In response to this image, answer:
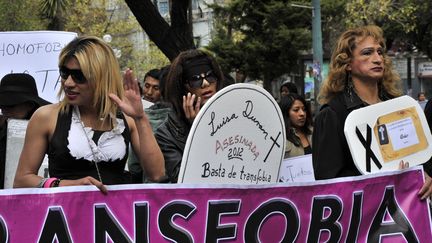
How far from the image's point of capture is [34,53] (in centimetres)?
607

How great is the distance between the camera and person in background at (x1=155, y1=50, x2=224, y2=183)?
3361 millimetres

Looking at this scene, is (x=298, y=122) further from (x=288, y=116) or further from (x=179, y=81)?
(x=179, y=81)

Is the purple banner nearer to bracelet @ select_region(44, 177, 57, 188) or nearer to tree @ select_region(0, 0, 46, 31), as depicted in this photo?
bracelet @ select_region(44, 177, 57, 188)

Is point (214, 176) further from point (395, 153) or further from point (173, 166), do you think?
point (395, 153)

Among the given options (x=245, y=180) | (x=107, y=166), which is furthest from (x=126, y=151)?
(x=245, y=180)

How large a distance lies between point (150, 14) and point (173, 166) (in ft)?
18.8

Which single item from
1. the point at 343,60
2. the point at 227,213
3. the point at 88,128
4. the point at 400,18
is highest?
the point at 400,18

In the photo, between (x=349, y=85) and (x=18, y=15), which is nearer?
(x=349, y=85)

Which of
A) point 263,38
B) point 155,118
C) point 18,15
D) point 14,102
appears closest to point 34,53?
point 14,102

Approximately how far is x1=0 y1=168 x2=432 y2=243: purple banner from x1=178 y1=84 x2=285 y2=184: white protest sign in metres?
0.19

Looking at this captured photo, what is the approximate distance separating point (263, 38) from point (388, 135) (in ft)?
Result: 86.2

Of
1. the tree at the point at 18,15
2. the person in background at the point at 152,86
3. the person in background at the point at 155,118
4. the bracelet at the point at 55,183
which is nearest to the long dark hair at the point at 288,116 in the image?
the person in background at the point at 152,86

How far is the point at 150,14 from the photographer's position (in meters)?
8.81

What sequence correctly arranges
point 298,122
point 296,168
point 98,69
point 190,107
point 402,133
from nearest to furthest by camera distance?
1. point 98,69
2. point 190,107
3. point 402,133
4. point 296,168
5. point 298,122
